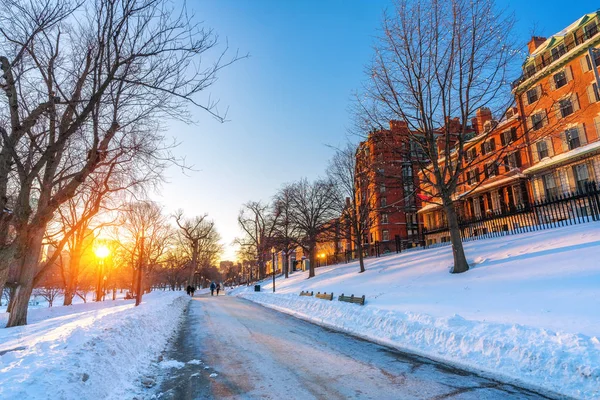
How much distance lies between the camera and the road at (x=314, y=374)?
4688 mm

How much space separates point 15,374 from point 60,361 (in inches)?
22.8

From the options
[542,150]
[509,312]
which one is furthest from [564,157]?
[509,312]

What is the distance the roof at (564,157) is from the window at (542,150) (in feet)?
3.36

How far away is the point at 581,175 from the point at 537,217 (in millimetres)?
10528

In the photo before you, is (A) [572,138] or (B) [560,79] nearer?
(A) [572,138]

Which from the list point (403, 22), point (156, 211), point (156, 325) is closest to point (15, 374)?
point (156, 325)

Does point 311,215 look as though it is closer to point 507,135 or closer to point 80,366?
point 507,135

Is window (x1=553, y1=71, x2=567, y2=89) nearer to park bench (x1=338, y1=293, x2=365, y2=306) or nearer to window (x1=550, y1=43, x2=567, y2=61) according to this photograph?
window (x1=550, y1=43, x2=567, y2=61)

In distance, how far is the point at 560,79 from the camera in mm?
26328

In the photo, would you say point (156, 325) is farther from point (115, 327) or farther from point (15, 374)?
point (15, 374)

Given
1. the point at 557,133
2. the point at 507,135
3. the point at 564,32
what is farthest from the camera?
the point at 507,135

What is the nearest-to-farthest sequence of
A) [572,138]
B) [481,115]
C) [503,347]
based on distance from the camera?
[503,347]
[481,115]
[572,138]

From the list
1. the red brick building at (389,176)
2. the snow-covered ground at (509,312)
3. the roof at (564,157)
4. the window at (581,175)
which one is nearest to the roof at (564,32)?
the roof at (564,157)

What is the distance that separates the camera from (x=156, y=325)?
10555 mm
